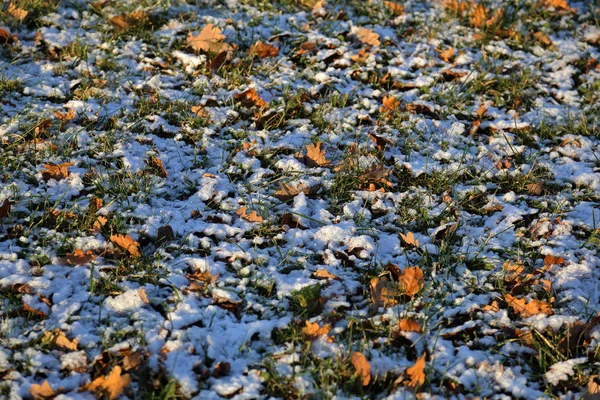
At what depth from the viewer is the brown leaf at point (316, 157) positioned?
371 centimetres

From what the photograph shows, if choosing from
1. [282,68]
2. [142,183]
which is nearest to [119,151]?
[142,183]

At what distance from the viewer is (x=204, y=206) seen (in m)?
3.39

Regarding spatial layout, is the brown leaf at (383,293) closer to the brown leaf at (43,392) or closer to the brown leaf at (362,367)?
the brown leaf at (362,367)

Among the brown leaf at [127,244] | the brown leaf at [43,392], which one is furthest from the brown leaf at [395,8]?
the brown leaf at [43,392]

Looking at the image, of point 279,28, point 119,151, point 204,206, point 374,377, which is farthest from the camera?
point 279,28

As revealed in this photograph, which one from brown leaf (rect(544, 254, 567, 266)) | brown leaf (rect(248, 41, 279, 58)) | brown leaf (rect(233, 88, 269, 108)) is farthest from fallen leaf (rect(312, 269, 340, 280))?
brown leaf (rect(248, 41, 279, 58))

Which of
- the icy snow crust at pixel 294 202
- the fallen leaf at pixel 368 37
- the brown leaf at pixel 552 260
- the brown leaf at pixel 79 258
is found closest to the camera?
the icy snow crust at pixel 294 202

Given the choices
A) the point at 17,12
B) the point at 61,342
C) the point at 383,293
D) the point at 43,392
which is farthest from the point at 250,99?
the point at 43,392

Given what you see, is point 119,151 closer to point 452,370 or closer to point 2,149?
point 2,149

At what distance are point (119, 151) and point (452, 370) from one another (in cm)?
228

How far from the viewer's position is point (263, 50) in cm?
463

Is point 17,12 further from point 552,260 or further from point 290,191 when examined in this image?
point 552,260

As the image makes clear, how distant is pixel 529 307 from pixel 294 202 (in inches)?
53.0

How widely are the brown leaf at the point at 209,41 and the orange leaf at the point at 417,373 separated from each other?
9.61ft
